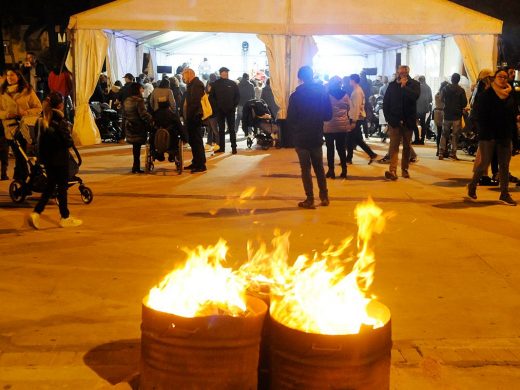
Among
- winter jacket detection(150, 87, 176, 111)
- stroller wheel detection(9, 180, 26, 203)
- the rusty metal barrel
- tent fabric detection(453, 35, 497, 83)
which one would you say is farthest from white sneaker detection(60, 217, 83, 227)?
tent fabric detection(453, 35, 497, 83)

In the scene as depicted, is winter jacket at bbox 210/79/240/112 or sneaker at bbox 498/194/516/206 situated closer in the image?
sneaker at bbox 498/194/516/206

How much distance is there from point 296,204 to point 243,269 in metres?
5.39

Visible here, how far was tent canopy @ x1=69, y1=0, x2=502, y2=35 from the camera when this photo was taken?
15219 mm

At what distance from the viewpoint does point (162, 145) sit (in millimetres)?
12234

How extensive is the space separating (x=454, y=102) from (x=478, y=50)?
2.34m

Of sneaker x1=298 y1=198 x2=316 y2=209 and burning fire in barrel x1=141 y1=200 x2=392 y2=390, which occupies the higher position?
burning fire in barrel x1=141 y1=200 x2=392 y2=390

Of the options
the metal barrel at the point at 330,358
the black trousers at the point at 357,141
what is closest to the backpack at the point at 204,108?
the black trousers at the point at 357,141

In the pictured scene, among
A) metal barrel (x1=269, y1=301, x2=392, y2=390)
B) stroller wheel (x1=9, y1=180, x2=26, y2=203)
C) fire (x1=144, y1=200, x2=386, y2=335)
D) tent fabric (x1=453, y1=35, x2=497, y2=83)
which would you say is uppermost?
tent fabric (x1=453, y1=35, x2=497, y2=83)

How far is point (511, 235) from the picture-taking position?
302 inches

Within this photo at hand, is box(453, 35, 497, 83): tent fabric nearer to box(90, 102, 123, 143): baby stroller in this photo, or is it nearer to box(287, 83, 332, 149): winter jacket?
box(287, 83, 332, 149): winter jacket

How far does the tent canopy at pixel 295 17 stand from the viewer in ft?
49.9

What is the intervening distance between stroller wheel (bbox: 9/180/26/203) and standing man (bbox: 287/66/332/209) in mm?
3848

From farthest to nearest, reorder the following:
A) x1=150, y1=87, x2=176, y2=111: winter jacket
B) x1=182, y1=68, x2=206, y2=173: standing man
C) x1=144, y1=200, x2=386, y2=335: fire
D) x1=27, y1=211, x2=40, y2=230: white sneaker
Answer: x1=182, y1=68, x2=206, y2=173: standing man
x1=150, y1=87, x2=176, y2=111: winter jacket
x1=27, y1=211, x2=40, y2=230: white sneaker
x1=144, y1=200, x2=386, y2=335: fire

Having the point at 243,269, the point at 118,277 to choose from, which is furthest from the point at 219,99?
the point at 243,269
